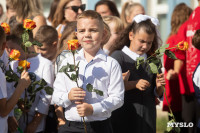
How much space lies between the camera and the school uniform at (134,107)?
4027 mm

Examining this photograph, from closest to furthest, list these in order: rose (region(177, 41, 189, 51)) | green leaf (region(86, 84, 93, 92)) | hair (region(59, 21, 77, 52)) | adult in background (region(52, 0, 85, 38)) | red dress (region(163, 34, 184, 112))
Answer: green leaf (region(86, 84, 93, 92))
rose (region(177, 41, 189, 51))
hair (region(59, 21, 77, 52))
adult in background (region(52, 0, 85, 38))
red dress (region(163, 34, 184, 112))

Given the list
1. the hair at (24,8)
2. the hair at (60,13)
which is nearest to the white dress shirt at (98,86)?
the hair at (24,8)

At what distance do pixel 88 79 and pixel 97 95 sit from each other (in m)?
0.15

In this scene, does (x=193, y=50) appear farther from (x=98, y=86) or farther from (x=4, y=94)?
(x=4, y=94)

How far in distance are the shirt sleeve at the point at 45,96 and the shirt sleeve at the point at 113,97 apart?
971mm

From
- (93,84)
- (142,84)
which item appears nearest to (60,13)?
(142,84)

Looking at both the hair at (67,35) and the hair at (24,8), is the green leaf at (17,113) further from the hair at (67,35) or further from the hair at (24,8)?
the hair at (24,8)

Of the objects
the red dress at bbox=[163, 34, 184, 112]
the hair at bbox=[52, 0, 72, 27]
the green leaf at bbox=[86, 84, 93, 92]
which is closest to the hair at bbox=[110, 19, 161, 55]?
the green leaf at bbox=[86, 84, 93, 92]

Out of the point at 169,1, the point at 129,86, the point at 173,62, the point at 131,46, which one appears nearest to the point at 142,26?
the point at 131,46

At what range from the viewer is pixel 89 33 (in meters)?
3.29

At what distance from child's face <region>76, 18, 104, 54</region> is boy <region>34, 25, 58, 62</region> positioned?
1.14 metres

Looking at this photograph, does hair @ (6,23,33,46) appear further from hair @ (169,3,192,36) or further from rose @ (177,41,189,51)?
hair @ (169,3,192,36)

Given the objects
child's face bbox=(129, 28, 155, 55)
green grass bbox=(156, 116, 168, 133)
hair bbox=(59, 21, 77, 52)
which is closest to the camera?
child's face bbox=(129, 28, 155, 55)

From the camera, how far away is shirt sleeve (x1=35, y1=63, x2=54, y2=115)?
4.05 meters
